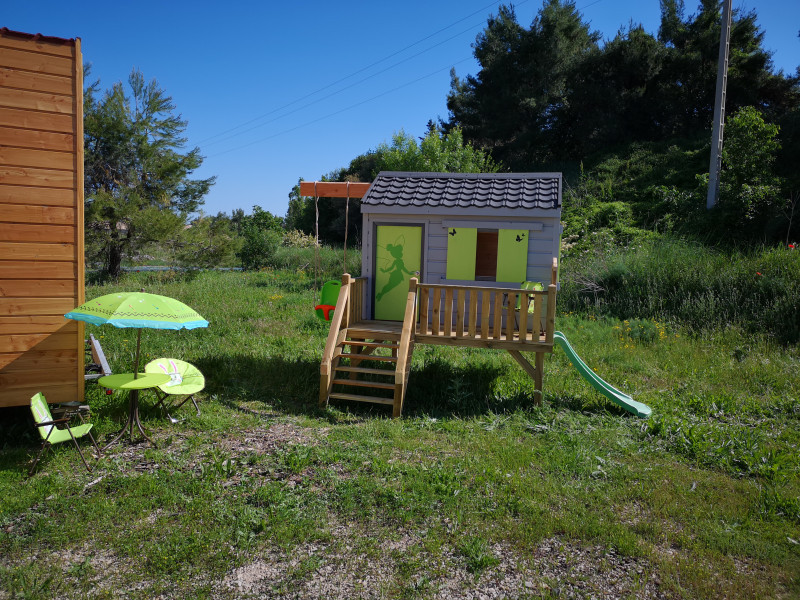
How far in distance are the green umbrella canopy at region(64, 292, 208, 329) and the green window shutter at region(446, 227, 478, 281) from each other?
393 cm

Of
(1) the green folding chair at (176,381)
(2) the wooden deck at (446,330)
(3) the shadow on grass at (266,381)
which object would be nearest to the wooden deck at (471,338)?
(2) the wooden deck at (446,330)

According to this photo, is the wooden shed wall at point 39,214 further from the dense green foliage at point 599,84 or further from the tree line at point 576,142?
the dense green foliage at point 599,84

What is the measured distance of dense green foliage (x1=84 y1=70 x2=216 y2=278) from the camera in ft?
63.3

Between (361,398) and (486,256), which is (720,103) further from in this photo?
(361,398)

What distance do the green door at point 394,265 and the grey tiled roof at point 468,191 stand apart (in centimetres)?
47

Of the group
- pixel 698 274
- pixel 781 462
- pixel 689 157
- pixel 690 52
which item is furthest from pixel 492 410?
pixel 690 52

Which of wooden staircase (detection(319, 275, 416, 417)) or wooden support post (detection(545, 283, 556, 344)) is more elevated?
wooden support post (detection(545, 283, 556, 344))

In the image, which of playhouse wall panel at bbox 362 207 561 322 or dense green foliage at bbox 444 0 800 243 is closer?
playhouse wall panel at bbox 362 207 561 322

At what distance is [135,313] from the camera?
19.3 ft

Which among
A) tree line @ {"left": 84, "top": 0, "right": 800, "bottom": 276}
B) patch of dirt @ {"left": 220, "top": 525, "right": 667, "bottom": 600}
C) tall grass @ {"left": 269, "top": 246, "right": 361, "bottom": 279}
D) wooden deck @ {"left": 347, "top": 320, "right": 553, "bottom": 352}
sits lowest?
patch of dirt @ {"left": 220, "top": 525, "right": 667, "bottom": 600}

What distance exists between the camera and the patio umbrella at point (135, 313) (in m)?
5.74

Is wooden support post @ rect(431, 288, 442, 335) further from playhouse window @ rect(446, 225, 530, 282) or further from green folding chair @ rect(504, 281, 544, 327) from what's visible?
green folding chair @ rect(504, 281, 544, 327)

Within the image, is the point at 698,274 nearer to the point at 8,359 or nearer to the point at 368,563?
the point at 368,563

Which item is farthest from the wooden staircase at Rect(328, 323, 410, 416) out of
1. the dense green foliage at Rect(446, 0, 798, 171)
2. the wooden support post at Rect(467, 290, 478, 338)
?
the dense green foliage at Rect(446, 0, 798, 171)
